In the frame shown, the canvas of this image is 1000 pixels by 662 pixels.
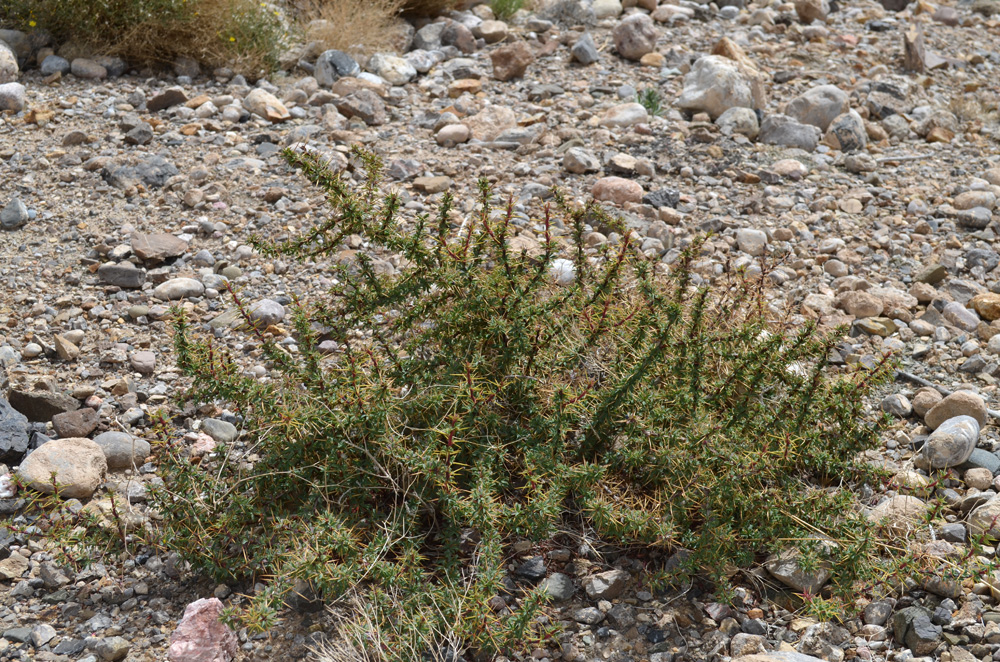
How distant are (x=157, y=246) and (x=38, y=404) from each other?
1.06 meters

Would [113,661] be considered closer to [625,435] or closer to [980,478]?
[625,435]

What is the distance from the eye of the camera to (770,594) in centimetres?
270

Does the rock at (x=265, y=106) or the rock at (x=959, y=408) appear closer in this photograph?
the rock at (x=959, y=408)

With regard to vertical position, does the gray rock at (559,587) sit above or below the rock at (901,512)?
below

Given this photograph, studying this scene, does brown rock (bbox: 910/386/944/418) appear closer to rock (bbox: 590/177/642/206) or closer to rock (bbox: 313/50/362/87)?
rock (bbox: 590/177/642/206)

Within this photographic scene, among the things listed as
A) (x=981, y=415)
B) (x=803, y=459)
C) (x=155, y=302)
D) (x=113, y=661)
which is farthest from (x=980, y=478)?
(x=155, y=302)

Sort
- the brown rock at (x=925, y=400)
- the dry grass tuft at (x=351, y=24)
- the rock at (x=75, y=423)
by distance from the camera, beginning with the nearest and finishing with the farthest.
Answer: the rock at (x=75, y=423)
the brown rock at (x=925, y=400)
the dry grass tuft at (x=351, y=24)

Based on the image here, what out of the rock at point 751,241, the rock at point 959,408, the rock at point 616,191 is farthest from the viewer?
the rock at point 616,191

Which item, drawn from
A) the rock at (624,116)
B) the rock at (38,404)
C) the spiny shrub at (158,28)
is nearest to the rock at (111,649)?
the rock at (38,404)

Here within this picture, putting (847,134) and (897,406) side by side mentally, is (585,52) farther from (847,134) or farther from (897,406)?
(897,406)

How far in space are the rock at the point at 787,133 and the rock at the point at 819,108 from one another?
0.18 meters

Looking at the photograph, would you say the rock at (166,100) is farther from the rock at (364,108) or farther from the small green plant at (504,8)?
the small green plant at (504,8)

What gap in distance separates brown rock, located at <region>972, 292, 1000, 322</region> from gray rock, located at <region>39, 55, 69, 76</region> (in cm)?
527

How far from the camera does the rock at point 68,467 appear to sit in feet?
9.52
